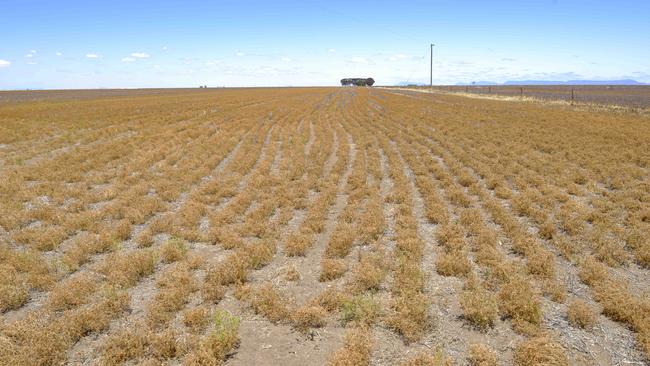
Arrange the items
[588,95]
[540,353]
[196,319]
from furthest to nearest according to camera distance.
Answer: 1. [588,95]
2. [196,319]
3. [540,353]

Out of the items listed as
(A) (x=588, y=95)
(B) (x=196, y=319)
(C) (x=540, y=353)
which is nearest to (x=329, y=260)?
(B) (x=196, y=319)

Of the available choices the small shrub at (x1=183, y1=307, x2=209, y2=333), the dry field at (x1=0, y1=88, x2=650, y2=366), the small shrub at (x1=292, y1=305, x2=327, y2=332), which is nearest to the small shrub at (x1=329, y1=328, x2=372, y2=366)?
the dry field at (x1=0, y1=88, x2=650, y2=366)

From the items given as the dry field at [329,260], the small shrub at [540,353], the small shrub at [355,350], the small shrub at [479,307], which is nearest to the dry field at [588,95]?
the dry field at [329,260]

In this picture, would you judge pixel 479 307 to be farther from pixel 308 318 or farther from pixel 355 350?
pixel 308 318

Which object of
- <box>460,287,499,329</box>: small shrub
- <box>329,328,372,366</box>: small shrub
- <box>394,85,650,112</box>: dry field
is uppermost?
<box>394,85,650,112</box>: dry field

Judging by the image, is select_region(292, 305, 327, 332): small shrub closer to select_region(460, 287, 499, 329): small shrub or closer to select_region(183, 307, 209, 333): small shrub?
select_region(183, 307, 209, 333): small shrub

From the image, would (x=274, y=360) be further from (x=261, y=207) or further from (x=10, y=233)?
(x=10, y=233)

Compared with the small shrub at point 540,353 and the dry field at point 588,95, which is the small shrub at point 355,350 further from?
the dry field at point 588,95

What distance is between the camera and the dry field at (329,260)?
543 centimetres

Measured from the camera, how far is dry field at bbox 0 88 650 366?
5.43 metres

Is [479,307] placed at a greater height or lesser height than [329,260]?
lesser

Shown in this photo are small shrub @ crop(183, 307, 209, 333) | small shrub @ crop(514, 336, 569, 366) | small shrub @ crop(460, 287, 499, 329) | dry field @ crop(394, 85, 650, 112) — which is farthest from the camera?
dry field @ crop(394, 85, 650, 112)

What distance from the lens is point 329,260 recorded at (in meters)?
7.83

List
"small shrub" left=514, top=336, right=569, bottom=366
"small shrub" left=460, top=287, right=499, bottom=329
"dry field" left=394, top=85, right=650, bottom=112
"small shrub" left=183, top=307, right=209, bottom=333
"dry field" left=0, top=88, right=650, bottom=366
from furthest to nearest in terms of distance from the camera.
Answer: "dry field" left=394, top=85, right=650, bottom=112
"small shrub" left=460, top=287, right=499, bottom=329
"small shrub" left=183, top=307, right=209, bottom=333
"dry field" left=0, top=88, right=650, bottom=366
"small shrub" left=514, top=336, right=569, bottom=366
